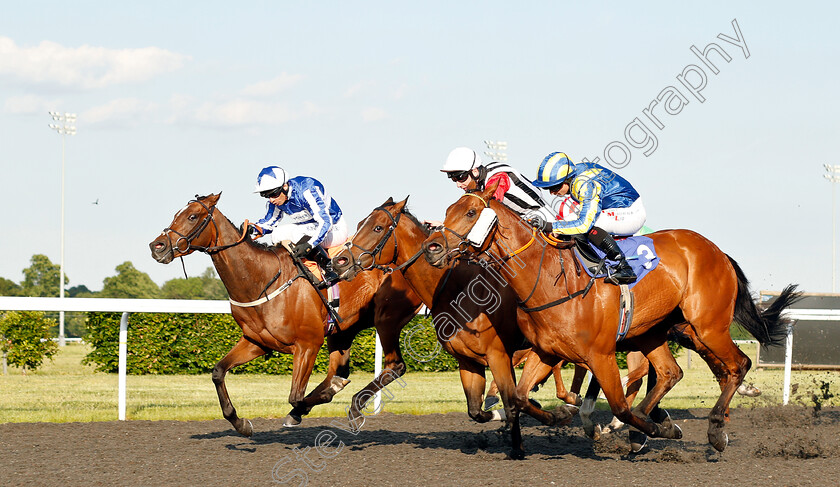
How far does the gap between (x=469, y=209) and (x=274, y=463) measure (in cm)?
203

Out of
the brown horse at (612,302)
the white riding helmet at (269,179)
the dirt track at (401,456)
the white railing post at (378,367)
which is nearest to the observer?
the dirt track at (401,456)

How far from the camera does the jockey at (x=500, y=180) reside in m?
5.70

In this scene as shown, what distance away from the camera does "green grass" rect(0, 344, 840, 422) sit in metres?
8.12

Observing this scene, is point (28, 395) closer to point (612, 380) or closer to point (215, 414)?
point (215, 414)

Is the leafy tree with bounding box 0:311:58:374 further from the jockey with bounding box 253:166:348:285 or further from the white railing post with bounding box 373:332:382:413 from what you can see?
the jockey with bounding box 253:166:348:285

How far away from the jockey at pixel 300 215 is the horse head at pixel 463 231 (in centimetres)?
157

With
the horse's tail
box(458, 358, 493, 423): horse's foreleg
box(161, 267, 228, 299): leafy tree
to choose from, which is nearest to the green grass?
the horse's tail

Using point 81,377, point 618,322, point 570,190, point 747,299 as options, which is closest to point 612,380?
point 618,322

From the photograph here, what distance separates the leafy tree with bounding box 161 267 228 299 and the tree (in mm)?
1017

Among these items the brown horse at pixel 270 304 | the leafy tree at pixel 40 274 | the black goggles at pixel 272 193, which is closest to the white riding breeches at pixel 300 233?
the brown horse at pixel 270 304

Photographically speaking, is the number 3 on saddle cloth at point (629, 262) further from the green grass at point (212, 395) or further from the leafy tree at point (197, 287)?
the leafy tree at point (197, 287)

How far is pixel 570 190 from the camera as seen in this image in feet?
17.5

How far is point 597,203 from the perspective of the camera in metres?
5.12

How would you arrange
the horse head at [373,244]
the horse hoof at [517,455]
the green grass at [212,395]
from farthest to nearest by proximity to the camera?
the green grass at [212,395] < the horse hoof at [517,455] < the horse head at [373,244]
